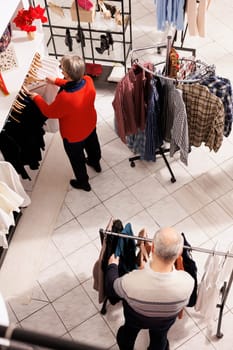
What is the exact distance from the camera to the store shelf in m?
3.33

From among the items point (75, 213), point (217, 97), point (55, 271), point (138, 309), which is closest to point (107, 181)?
point (75, 213)

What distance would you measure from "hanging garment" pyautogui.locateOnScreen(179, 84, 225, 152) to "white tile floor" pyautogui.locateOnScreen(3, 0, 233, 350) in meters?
0.58

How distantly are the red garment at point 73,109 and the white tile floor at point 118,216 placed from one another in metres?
0.76

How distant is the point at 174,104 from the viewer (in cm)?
372

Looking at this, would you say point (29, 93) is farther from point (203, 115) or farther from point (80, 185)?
point (203, 115)

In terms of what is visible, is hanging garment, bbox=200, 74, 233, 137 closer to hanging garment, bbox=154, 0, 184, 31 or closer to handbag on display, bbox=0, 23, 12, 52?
hanging garment, bbox=154, 0, 184, 31

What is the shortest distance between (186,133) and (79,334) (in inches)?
70.0

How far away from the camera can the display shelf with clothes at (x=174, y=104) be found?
362 centimetres

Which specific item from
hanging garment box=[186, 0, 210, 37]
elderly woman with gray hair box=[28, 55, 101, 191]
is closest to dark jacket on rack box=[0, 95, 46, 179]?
elderly woman with gray hair box=[28, 55, 101, 191]

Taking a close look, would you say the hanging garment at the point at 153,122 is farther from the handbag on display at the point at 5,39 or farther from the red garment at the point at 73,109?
the handbag on display at the point at 5,39

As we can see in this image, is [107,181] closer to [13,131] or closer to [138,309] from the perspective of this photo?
[13,131]

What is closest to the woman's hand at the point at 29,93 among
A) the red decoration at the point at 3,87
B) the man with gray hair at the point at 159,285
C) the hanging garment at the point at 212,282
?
the red decoration at the point at 3,87

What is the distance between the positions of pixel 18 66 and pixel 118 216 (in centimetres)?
156

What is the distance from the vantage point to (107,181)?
446 cm
